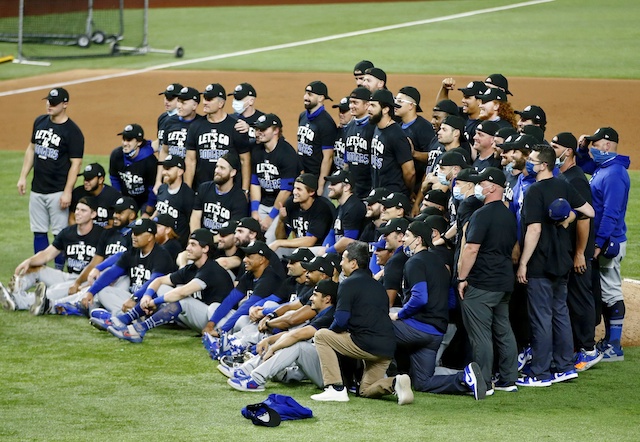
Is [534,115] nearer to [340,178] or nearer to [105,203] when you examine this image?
[340,178]

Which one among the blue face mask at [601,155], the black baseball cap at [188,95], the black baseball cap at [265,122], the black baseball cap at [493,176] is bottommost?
the black baseball cap at [265,122]

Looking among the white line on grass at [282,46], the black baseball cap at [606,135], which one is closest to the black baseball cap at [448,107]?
the black baseball cap at [606,135]

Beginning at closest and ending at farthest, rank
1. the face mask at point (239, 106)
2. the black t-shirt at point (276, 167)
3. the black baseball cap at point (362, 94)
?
the black baseball cap at point (362, 94) → the black t-shirt at point (276, 167) → the face mask at point (239, 106)

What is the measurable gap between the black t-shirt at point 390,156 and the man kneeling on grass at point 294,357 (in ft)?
6.65

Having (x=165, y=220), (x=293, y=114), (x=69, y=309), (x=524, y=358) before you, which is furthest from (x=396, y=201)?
(x=293, y=114)

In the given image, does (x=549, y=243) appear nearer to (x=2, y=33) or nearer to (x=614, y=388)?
(x=614, y=388)

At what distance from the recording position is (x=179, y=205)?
11734 mm

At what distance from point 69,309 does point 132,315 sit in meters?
1.17

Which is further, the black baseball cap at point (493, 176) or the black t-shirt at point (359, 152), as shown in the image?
the black t-shirt at point (359, 152)

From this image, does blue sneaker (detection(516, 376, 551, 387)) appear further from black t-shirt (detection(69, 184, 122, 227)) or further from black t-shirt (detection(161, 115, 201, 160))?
black t-shirt (detection(69, 184, 122, 227))

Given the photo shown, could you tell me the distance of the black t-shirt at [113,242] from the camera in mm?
11570

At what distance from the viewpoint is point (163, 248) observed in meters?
11.0

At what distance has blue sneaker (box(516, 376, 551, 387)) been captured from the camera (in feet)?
28.7

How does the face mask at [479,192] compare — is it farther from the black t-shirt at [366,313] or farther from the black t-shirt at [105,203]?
the black t-shirt at [105,203]
